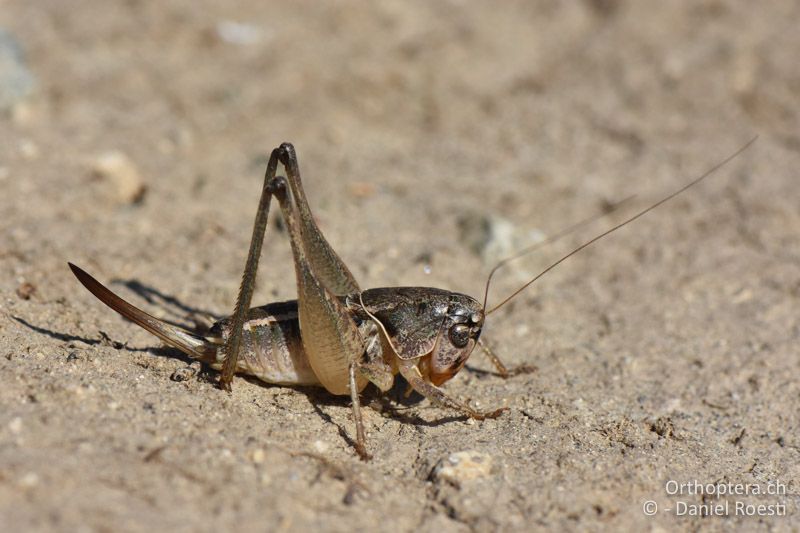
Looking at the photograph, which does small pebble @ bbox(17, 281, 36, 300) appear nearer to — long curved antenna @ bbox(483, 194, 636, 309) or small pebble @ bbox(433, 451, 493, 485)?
small pebble @ bbox(433, 451, 493, 485)

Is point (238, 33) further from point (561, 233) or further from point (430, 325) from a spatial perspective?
point (430, 325)

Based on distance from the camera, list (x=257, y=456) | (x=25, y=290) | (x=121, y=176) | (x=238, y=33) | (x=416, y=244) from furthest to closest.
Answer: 1. (x=238, y=33)
2. (x=121, y=176)
3. (x=416, y=244)
4. (x=25, y=290)
5. (x=257, y=456)

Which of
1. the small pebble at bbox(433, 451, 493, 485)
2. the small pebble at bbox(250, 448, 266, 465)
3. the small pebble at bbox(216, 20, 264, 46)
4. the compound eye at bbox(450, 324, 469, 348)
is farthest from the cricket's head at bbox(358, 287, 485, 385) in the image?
the small pebble at bbox(216, 20, 264, 46)

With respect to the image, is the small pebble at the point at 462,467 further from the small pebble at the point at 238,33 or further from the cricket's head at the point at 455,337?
the small pebble at the point at 238,33

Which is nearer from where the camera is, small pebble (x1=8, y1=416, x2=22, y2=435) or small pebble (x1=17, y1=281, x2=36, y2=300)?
small pebble (x1=8, y1=416, x2=22, y2=435)

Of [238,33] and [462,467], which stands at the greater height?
[238,33]

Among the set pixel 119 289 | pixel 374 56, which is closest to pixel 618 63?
pixel 374 56

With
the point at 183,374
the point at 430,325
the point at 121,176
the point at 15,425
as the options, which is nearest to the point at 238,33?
the point at 121,176
